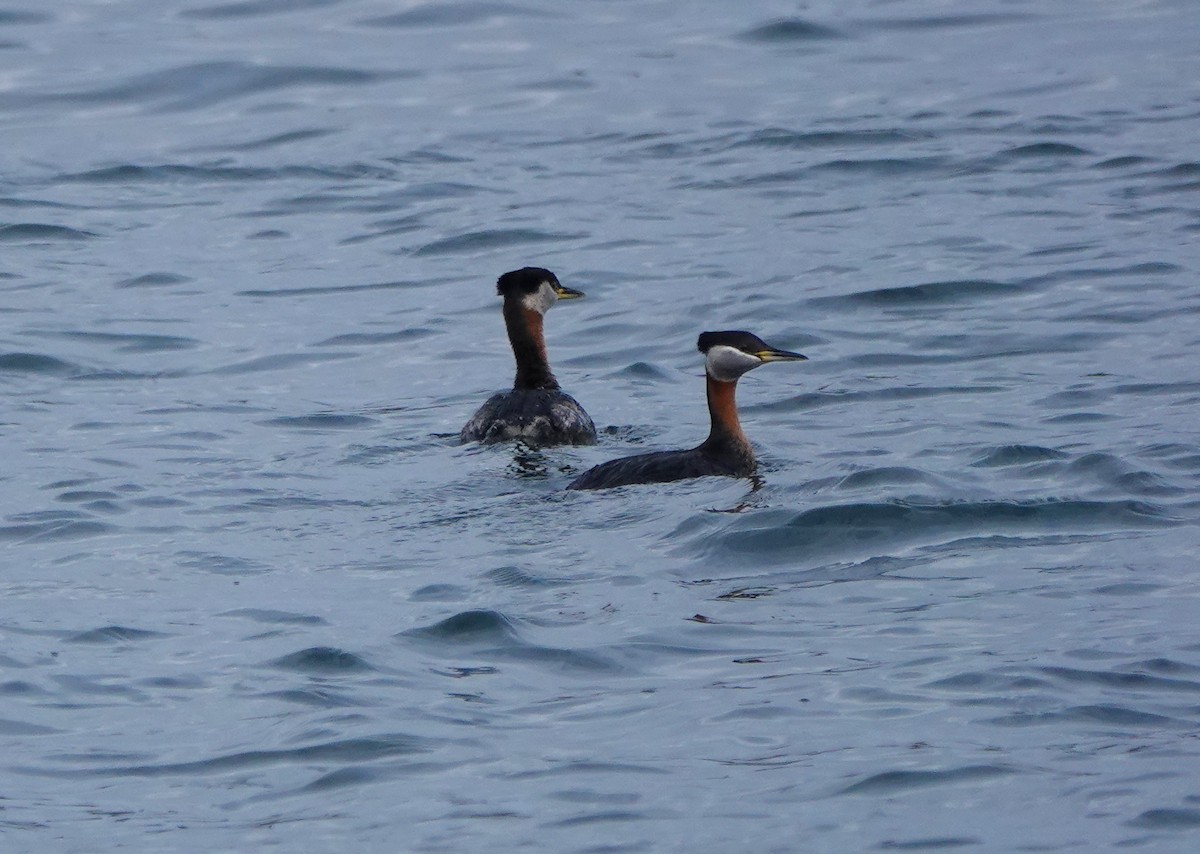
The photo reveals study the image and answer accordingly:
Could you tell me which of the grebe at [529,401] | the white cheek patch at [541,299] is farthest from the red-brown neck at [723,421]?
the white cheek patch at [541,299]

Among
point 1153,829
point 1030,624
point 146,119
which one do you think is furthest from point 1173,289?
point 146,119

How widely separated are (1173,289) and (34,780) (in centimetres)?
1119

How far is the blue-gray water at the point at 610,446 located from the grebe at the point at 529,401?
0.17 m

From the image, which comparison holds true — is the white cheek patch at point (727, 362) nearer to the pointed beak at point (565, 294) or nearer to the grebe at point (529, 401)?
the grebe at point (529, 401)

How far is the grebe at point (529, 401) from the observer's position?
13.6 meters

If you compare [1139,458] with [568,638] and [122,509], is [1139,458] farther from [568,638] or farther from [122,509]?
[122,509]

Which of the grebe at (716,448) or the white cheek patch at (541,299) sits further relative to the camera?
the white cheek patch at (541,299)

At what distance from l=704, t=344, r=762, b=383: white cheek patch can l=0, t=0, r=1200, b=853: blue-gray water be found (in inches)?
27.5

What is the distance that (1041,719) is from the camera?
8.30m

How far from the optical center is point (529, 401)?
542 inches

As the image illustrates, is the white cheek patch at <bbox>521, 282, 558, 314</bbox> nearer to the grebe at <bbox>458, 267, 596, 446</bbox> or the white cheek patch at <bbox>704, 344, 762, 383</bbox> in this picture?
the grebe at <bbox>458, 267, 596, 446</bbox>

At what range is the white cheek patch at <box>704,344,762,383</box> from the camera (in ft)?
42.3

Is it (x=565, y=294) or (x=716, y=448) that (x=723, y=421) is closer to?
(x=716, y=448)

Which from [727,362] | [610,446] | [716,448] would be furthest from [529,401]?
[716,448]
